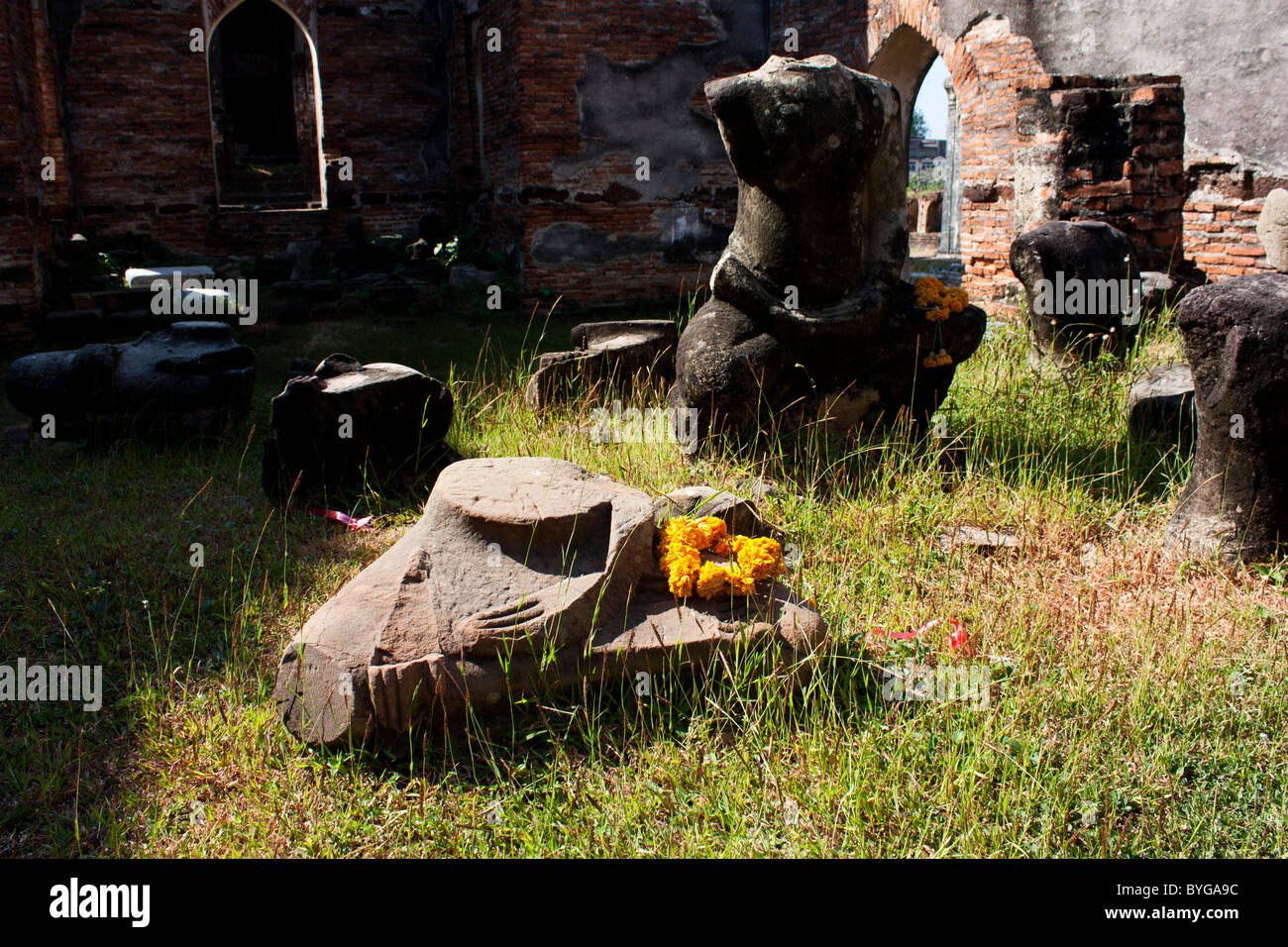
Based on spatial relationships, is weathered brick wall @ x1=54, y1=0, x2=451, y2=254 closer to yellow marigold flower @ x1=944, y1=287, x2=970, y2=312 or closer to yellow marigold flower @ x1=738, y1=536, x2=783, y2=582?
yellow marigold flower @ x1=944, y1=287, x2=970, y2=312

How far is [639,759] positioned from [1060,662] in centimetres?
138

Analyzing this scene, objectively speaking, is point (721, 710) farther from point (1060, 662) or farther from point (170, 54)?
point (170, 54)

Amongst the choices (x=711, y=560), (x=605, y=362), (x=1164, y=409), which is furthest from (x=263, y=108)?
(x=711, y=560)

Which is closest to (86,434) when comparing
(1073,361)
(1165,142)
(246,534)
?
(246,534)

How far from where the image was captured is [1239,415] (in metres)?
3.71

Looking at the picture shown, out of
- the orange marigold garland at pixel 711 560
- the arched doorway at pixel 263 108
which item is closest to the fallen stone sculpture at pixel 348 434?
the orange marigold garland at pixel 711 560

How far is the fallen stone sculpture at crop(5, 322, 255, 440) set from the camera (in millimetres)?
5602

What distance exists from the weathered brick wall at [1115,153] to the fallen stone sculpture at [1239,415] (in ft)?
13.7

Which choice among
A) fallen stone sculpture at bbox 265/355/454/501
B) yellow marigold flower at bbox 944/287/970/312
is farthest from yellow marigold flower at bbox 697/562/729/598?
yellow marigold flower at bbox 944/287/970/312

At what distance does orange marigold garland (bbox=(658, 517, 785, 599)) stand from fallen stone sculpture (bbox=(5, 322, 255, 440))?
3576 millimetres

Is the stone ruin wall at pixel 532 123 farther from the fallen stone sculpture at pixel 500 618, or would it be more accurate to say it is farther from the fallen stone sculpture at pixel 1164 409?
the fallen stone sculpture at pixel 500 618

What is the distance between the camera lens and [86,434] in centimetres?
565

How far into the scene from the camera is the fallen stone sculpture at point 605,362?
606cm

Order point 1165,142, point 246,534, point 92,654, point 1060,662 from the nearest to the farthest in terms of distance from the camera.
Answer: point 1060,662
point 92,654
point 246,534
point 1165,142
